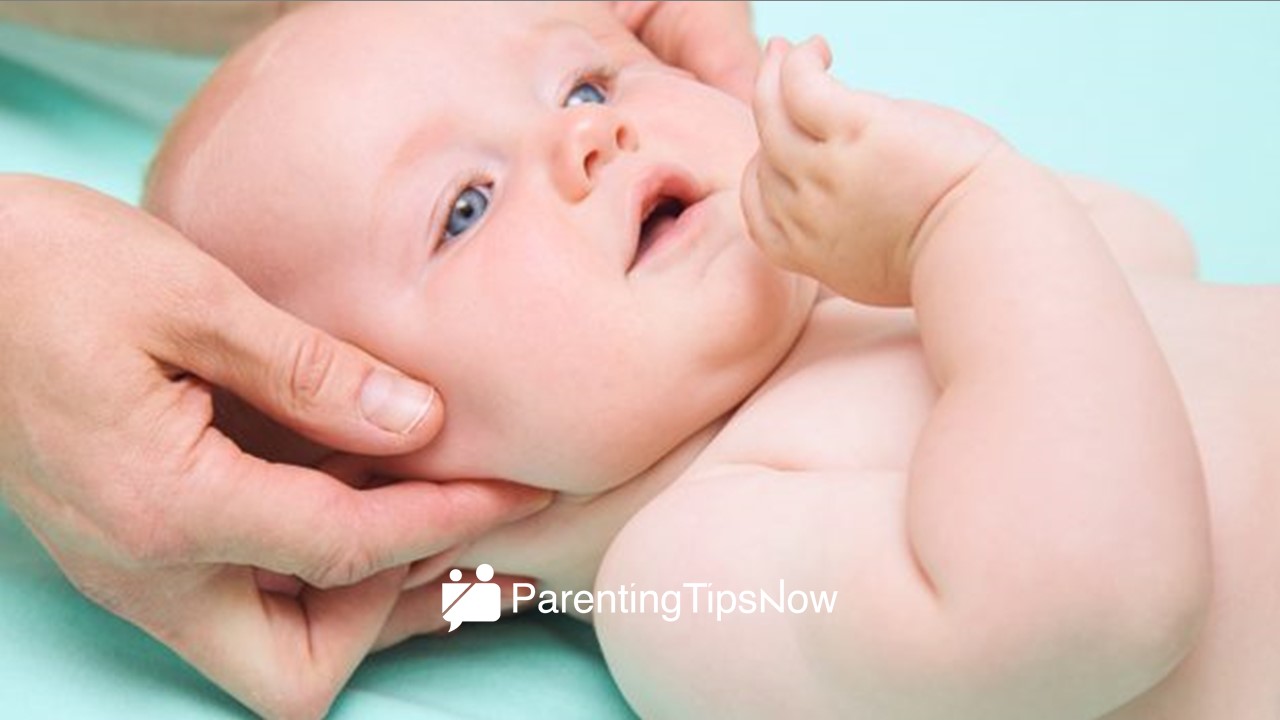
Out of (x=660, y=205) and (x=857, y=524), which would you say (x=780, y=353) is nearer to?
(x=660, y=205)

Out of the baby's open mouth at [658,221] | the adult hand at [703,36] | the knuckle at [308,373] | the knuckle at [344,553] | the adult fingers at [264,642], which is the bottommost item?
the adult fingers at [264,642]

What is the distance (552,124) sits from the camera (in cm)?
127

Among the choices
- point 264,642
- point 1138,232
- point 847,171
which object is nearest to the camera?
point 847,171

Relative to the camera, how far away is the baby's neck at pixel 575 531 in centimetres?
127

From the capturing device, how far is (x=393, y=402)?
46.7 inches

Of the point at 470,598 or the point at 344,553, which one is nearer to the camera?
the point at 344,553

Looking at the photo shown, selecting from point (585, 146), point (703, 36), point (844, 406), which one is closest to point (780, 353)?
point (844, 406)

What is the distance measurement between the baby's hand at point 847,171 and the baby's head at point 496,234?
9 centimetres

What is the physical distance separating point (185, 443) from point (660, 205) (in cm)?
42

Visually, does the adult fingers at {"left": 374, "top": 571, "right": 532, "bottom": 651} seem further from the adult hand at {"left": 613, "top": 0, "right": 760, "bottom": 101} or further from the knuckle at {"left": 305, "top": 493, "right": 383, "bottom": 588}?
the adult hand at {"left": 613, "top": 0, "right": 760, "bottom": 101}

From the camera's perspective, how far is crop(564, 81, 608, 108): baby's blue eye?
136 cm

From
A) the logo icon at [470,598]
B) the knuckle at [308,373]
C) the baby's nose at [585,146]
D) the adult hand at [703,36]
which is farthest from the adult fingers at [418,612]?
the adult hand at [703,36]

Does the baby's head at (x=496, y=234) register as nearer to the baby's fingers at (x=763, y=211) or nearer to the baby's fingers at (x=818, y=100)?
the baby's fingers at (x=763, y=211)

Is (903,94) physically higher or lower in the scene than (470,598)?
higher
